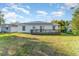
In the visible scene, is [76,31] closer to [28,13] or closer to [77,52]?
[77,52]

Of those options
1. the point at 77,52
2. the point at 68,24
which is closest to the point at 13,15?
the point at 68,24

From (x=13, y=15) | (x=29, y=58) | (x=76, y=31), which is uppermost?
(x=13, y=15)

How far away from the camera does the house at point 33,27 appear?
71.2 inches

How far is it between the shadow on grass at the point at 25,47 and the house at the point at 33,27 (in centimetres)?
7

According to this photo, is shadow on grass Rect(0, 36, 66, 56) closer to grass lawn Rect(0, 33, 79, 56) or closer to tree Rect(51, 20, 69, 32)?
grass lawn Rect(0, 33, 79, 56)

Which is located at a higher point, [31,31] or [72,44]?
[31,31]

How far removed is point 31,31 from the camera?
1.82 metres

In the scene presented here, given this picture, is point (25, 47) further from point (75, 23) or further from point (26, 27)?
point (75, 23)

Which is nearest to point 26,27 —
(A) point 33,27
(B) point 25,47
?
(A) point 33,27

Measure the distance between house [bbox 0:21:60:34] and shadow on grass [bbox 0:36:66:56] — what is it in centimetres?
7

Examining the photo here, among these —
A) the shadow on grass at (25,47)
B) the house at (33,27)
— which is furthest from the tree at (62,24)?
the shadow on grass at (25,47)

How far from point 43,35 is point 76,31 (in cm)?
29

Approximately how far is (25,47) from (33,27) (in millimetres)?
188

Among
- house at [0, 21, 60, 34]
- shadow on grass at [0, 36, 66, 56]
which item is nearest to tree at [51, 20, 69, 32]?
house at [0, 21, 60, 34]
